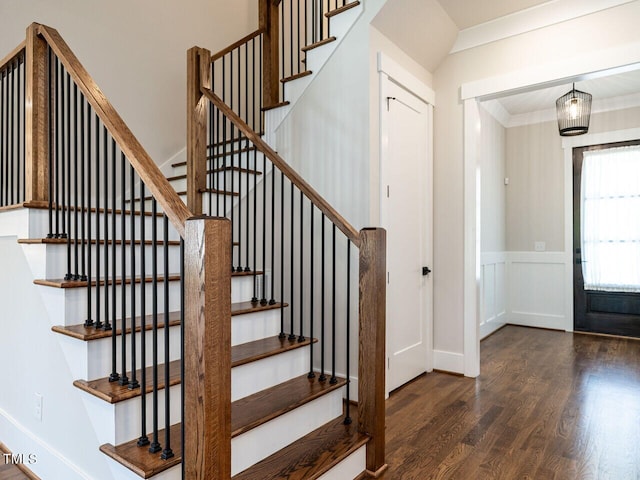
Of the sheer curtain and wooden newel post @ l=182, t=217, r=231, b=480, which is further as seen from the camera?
the sheer curtain

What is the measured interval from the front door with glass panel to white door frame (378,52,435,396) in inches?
110

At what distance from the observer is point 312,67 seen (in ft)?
10.3

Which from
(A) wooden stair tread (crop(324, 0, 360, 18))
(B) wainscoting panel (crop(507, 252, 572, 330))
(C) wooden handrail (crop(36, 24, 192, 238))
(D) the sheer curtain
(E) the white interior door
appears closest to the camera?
(C) wooden handrail (crop(36, 24, 192, 238))

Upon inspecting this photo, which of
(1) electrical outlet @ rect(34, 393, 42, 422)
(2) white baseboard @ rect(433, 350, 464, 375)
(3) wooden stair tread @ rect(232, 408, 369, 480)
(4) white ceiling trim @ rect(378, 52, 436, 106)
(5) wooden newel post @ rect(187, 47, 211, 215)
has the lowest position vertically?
(2) white baseboard @ rect(433, 350, 464, 375)

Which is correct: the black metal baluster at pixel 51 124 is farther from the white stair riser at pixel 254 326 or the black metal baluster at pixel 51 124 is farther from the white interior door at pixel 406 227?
the white interior door at pixel 406 227

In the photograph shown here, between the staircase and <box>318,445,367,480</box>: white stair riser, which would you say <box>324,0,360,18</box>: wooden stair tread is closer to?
the staircase

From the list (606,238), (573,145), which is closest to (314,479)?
(606,238)

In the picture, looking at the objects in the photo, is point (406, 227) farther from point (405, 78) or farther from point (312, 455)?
point (312, 455)

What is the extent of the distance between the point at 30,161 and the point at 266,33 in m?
2.31

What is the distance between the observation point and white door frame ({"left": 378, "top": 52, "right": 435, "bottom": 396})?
2.89m

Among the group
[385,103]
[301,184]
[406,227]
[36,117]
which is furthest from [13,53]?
[406,227]

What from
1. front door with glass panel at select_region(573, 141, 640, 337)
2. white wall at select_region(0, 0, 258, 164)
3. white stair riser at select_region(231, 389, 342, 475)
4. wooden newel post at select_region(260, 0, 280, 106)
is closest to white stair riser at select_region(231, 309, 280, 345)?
white stair riser at select_region(231, 389, 342, 475)

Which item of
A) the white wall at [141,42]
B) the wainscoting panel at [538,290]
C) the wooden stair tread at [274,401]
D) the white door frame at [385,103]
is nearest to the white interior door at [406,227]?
the white door frame at [385,103]

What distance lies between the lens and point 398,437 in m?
2.39
